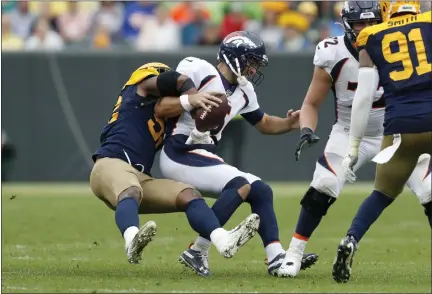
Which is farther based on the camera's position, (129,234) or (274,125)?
(274,125)

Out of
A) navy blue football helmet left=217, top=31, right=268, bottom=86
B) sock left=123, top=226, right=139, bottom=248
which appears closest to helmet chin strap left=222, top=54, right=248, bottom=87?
navy blue football helmet left=217, top=31, right=268, bottom=86

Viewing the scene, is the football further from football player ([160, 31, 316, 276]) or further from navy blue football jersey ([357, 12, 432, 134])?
navy blue football jersey ([357, 12, 432, 134])

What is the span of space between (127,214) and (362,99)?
143 cm

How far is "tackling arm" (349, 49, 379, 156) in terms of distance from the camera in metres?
6.03

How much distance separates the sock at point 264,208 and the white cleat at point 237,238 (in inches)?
21.8

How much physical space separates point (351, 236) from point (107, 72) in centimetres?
893

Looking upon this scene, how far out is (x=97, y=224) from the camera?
10.4 meters

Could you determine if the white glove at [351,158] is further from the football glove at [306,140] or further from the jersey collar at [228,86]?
the jersey collar at [228,86]

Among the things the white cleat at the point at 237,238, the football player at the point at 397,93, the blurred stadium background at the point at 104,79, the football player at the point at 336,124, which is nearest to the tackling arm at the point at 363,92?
the football player at the point at 397,93

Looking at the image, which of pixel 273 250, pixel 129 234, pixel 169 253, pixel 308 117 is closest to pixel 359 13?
pixel 308 117

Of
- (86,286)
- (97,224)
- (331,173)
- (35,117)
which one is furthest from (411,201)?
(86,286)

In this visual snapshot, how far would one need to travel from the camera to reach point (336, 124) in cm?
696

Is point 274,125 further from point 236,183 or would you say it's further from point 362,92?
point 362,92

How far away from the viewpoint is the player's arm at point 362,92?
603 centimetres
